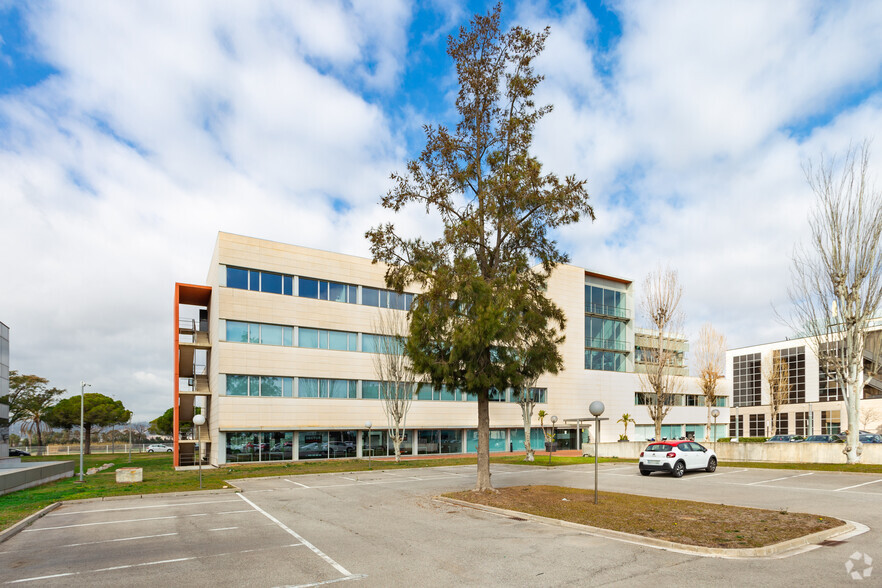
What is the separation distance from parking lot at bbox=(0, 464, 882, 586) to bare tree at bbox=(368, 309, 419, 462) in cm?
1678

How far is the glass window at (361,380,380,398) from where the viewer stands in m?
39.3

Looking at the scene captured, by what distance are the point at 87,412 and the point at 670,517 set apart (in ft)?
221

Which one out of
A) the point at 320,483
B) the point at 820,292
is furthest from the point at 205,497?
the point at 820,292

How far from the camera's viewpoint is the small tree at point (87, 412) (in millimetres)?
61844

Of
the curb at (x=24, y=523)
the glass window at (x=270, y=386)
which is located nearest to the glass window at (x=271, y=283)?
the glass window at (x=270, y=386)

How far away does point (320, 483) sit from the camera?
23.0 meters

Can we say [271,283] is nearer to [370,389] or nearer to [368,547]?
[370,389]

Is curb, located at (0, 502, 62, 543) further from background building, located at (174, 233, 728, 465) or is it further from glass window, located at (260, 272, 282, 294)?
glass window, located at (260, 272, 282, 294)

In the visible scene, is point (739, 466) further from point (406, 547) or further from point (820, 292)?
point (406, 547)

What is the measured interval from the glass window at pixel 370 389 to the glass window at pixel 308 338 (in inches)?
184

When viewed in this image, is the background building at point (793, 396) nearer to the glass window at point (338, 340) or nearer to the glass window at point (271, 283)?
the glass window at point (338, 340)

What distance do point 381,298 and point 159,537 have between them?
A: 29.0 metres

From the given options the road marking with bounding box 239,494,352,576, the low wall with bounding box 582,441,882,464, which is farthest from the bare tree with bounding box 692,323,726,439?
the road marking with bounding box 239,494,352,576

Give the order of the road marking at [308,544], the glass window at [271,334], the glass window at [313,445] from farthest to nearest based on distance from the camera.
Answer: the glass window at [313,445], the glass window at [271,334], the road marking at [308,544]
